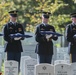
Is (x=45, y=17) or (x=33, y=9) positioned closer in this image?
(x=45, y=17)

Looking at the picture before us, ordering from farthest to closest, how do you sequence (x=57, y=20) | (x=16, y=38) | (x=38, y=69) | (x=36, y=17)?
(x=36, y=17) < (x=57, y=20) < (x=16, y=38) < (x=38, y=69)

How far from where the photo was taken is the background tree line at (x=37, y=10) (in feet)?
88.9

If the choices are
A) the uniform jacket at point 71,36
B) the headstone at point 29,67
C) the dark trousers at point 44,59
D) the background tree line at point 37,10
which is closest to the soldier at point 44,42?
the dark trousers at point 44,59

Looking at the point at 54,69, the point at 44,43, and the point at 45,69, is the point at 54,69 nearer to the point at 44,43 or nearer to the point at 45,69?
the point at 45,69

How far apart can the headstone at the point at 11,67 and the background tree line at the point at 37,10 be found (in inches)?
564

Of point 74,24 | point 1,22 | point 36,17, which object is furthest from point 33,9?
point 74,24

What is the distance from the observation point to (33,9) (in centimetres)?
2972

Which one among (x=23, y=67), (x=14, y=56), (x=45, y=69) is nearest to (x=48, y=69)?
(x=45, y=69)

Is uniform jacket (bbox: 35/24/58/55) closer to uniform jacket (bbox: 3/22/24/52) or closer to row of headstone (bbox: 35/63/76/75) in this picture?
uniform jacket (bbox: 3/22/24/52)

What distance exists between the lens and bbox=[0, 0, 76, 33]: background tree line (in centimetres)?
2711

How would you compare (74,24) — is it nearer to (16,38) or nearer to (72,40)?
(72,40)

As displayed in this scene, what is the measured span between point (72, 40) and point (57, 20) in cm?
1416

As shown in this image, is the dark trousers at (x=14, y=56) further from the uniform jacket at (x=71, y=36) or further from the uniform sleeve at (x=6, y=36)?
the uniform jacket at (x=71, y=36)

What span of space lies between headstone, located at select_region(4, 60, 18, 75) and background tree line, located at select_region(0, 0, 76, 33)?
14.3 meters
